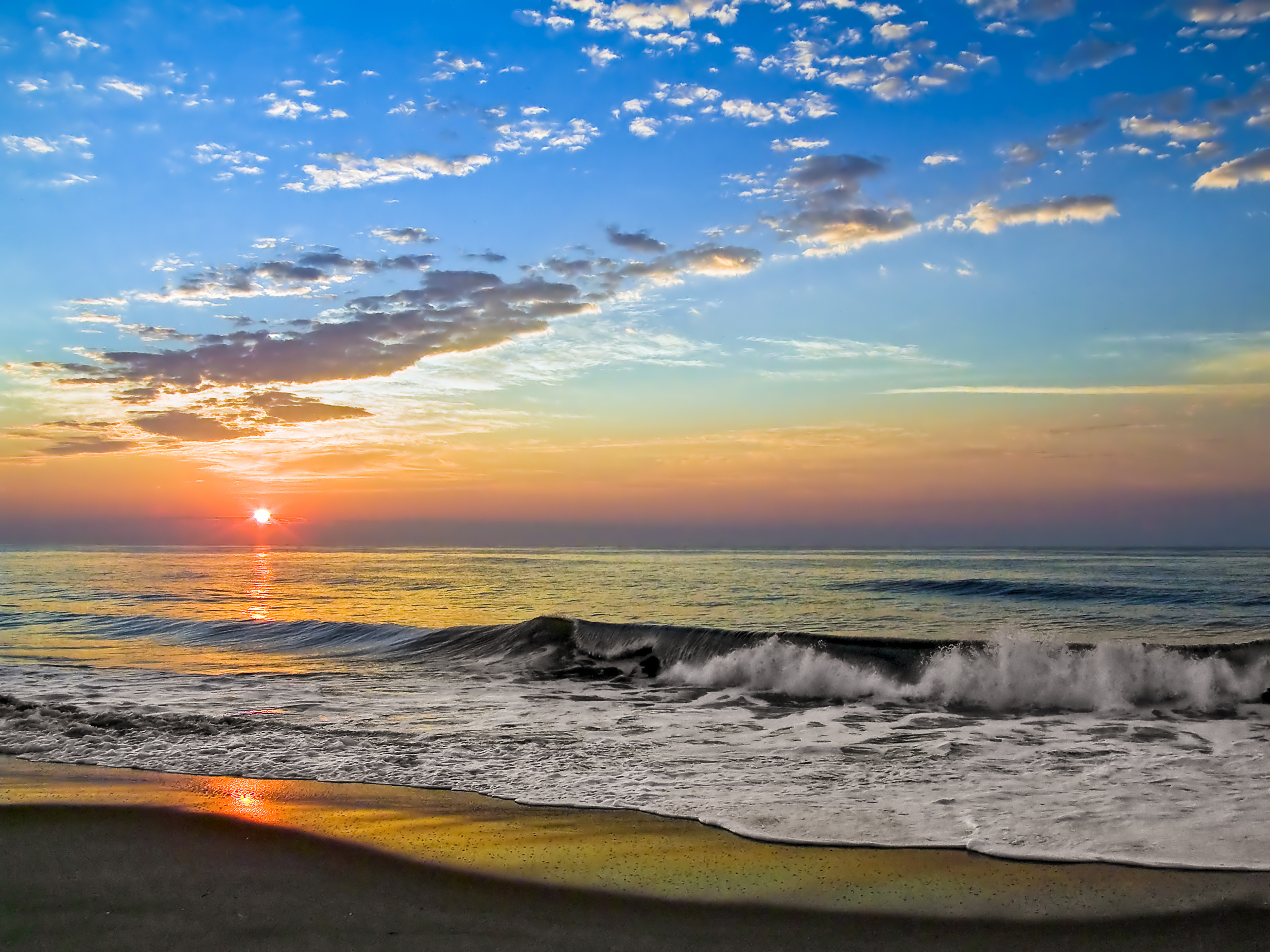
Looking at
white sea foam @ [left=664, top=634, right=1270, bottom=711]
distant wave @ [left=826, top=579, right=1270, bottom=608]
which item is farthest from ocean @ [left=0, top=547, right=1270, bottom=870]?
distant wave @ [left=826, top=579, right=1270, bottom=608]

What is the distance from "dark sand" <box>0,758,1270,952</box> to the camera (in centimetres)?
416

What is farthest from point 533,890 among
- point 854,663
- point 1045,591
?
point 1045,591

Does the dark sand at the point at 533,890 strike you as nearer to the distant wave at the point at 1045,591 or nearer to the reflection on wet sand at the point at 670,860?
the reflection on wet sand at the point at 670,860

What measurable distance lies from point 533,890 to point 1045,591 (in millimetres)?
31746

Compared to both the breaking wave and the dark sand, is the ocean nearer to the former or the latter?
the breaking wave

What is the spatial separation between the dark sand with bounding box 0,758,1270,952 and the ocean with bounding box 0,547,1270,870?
0.58 meters

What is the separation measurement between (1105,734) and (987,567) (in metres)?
42.3

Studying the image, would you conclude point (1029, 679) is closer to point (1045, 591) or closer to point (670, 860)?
point (670, 860)

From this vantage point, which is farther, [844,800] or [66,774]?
[66,774]

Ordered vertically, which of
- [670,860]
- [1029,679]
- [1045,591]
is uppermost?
[670,860]

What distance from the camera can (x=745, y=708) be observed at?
12.4m

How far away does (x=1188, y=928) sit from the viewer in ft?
14.1

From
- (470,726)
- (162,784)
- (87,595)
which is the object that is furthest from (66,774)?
(87,595)

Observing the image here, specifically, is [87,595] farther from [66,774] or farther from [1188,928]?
[1188,928]
